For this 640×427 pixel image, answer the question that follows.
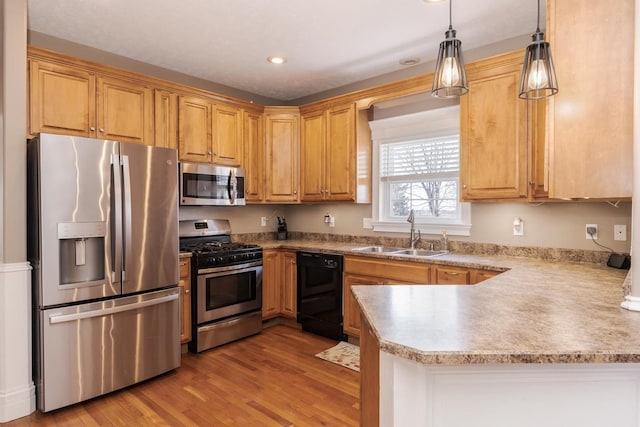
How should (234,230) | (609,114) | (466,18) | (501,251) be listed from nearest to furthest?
(609,114)
(466,18)
(501,251)
(234,230)

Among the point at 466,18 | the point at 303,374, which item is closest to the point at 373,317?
the point at 303,374

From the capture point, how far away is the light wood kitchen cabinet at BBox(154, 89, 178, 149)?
3402mm

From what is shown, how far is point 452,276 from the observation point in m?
2.85

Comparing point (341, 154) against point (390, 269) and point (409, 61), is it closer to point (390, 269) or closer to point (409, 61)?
point (409, 61)

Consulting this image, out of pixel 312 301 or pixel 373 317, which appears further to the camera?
pixel 312 301

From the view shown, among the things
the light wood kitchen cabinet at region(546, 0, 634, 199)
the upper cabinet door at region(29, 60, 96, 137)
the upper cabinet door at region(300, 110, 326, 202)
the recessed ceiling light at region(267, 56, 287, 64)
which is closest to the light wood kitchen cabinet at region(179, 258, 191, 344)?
the upper cabinet door at region(29, 60, 96, 137)

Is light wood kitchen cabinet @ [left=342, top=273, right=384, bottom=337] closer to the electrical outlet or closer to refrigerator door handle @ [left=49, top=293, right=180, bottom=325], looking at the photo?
refrigerator door handle @ [left=49, top=293, right=180, bottom=325]

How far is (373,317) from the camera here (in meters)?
1.29

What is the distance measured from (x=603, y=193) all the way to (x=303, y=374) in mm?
2340

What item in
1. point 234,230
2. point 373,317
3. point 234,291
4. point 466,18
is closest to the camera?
point 373,317

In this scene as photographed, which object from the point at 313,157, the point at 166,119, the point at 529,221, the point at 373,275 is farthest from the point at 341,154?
the point at 529,221

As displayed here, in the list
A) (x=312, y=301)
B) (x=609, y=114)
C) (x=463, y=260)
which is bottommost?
(x=312, y=301)

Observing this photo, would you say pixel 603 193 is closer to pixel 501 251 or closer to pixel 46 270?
pixel 501 251

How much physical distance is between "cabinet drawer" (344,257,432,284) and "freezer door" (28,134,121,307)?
75.1 inches
